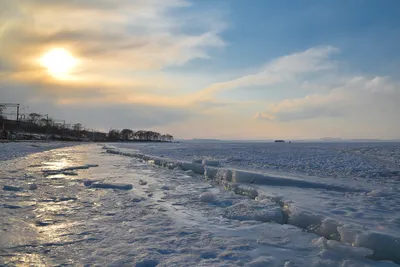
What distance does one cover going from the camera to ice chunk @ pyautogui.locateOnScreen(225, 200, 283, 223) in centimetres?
506

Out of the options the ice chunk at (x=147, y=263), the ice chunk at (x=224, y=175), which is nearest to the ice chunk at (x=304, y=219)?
the ice chunk at (x=147, y=263)

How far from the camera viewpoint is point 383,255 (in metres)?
3.50

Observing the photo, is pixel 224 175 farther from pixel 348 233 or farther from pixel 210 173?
pixel 348 233

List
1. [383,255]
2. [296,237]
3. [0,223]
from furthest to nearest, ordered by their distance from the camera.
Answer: [0,223], [296,237], [383,255]

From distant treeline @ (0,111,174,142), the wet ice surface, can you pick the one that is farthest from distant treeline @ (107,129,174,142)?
the wet ice surface

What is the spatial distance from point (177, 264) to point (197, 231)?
1.23m

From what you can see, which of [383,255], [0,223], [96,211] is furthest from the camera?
[96,211]

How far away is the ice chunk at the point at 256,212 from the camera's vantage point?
5.06 meters

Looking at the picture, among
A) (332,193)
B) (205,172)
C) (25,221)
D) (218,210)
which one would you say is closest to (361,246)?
(218,210)

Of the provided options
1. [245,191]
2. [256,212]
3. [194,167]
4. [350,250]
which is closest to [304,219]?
[256,212]

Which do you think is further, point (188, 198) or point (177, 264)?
point (188, 198)

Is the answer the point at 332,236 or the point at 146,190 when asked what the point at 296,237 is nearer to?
the point at 332,236

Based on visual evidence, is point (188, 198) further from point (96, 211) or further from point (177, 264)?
point (177, 264)

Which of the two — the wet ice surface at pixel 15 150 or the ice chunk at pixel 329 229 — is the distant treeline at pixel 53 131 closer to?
the wet ice surface at pixel 15 150
